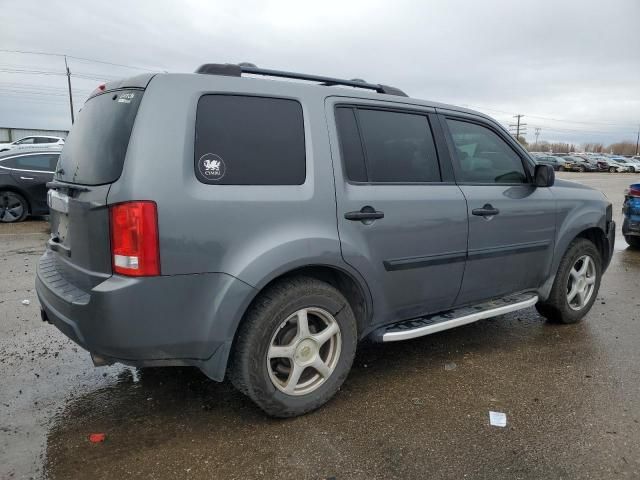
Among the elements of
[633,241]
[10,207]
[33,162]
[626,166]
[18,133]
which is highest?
[18,133]

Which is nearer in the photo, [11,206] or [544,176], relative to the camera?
[544,176]

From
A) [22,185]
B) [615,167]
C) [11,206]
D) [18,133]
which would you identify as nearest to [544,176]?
[22,185]

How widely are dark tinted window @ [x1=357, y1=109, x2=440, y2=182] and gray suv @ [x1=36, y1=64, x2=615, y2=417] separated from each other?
1 centimetres

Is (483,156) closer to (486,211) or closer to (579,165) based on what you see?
(486,211)

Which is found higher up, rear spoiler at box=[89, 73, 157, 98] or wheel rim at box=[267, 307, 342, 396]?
rear spoiler at box=[89, 73, 157, 98]

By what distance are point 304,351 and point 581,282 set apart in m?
3.03

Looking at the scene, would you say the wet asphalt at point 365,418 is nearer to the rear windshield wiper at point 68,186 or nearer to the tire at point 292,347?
the tire at point 292,347

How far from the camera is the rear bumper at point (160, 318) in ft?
7.95

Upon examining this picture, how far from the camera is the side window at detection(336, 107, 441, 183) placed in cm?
312

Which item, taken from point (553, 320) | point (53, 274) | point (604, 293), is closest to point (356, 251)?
point (53, 274)

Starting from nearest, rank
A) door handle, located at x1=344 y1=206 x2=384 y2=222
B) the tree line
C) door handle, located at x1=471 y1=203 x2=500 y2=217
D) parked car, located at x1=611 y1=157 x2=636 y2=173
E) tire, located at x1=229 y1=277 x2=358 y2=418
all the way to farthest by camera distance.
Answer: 1. tire, located at x1=229 y1=277 x2=358 y2=418
2. door handle, located at x1=344 y1=206 x2=384 y2=222
3. door handle, located at x1=471 y1=203 x2=500 y2=217
4. parked car, located at x1=611 y1=157 x2=636 y2=173
5. the tree line

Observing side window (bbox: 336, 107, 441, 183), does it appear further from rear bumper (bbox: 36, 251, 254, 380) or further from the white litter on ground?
the white litter on ground

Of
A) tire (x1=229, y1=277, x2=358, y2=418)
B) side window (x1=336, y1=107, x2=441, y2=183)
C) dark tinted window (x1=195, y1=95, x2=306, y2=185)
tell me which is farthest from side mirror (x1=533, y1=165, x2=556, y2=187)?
dark tinted window (x1=195, y1=95, x2=306, y2=185)

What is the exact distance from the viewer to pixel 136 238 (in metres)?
2.38
